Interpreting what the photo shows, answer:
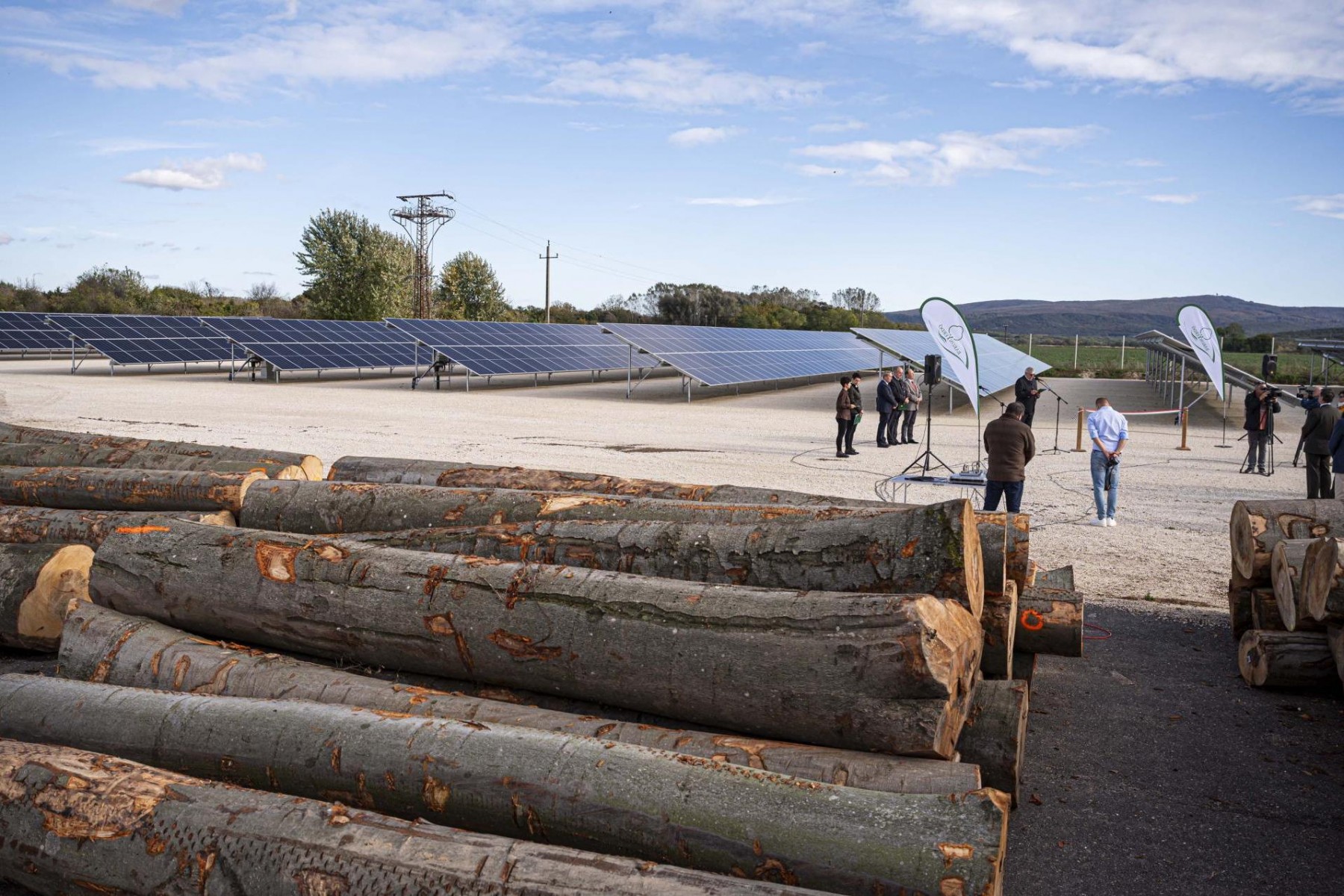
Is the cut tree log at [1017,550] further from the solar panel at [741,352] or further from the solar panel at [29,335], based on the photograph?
the solar panel at [29,335]

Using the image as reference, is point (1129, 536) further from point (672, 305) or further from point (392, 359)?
point (672, 305)

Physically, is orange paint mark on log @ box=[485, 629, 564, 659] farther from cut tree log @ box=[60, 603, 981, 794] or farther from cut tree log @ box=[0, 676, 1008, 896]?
cut tree log @ box=[0, 676, 1008, 896]

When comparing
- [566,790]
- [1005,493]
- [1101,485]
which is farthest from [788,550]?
[1101,485]

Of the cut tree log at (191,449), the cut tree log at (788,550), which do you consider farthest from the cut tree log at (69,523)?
the cut tree log at (788,550)

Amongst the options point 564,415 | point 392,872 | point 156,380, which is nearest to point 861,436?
point 564,415

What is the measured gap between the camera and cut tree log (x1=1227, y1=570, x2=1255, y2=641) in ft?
22.1

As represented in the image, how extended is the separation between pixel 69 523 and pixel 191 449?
1548 millimetres

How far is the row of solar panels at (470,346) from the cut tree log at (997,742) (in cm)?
2265

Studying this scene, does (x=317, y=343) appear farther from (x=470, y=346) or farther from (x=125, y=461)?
(x=125, y=461)

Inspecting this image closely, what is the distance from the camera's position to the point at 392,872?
2959 millimetres

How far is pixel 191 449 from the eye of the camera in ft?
25.8

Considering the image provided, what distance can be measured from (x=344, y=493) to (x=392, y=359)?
29903 millimetres

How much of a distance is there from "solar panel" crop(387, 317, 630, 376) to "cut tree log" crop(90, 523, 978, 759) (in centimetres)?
2516

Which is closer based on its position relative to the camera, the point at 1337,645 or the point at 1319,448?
the point at 1337,645
